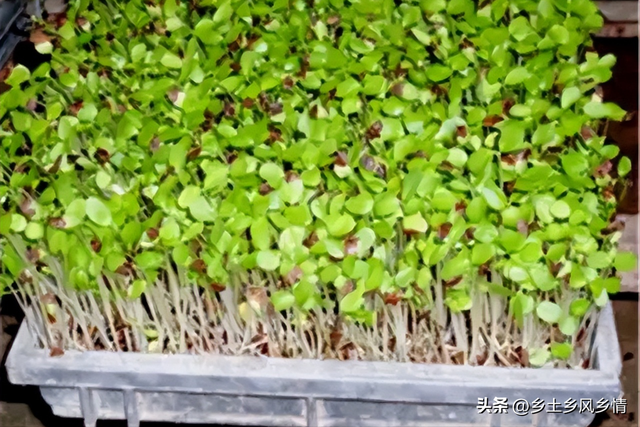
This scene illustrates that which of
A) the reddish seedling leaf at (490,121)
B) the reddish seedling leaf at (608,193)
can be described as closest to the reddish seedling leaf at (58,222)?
the reddish seedling leaf at (490,121)

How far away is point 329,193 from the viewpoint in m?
1.27

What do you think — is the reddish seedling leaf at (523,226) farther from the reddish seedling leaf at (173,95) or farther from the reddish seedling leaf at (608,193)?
the reddish seedling leaf at (173,95)

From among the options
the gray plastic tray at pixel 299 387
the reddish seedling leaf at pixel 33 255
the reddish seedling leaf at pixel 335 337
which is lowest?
the gray plastic tray at pixel 299 387

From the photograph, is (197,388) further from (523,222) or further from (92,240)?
(523,222)

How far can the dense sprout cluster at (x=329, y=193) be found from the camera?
3.96ft

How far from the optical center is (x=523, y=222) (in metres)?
1.21

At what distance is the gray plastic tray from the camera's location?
48.9 inches

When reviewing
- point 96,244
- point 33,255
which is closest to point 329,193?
point 96,244

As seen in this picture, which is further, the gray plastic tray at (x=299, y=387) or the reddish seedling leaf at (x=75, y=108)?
the reddish seedling leaf at (x=75, y=108)

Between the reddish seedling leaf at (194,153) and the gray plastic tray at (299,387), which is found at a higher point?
the reddish seedling leaf at (194,153)

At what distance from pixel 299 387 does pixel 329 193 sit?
11.2 inches

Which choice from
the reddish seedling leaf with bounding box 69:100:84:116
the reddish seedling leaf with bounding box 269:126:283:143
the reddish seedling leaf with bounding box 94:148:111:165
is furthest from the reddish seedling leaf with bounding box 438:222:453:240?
the reddish seedling leaf with bounding box 69:100:84:116

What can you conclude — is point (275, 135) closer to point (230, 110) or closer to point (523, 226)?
point (230, 110)

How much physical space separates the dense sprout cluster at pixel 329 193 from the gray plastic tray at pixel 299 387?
0.15 feet
